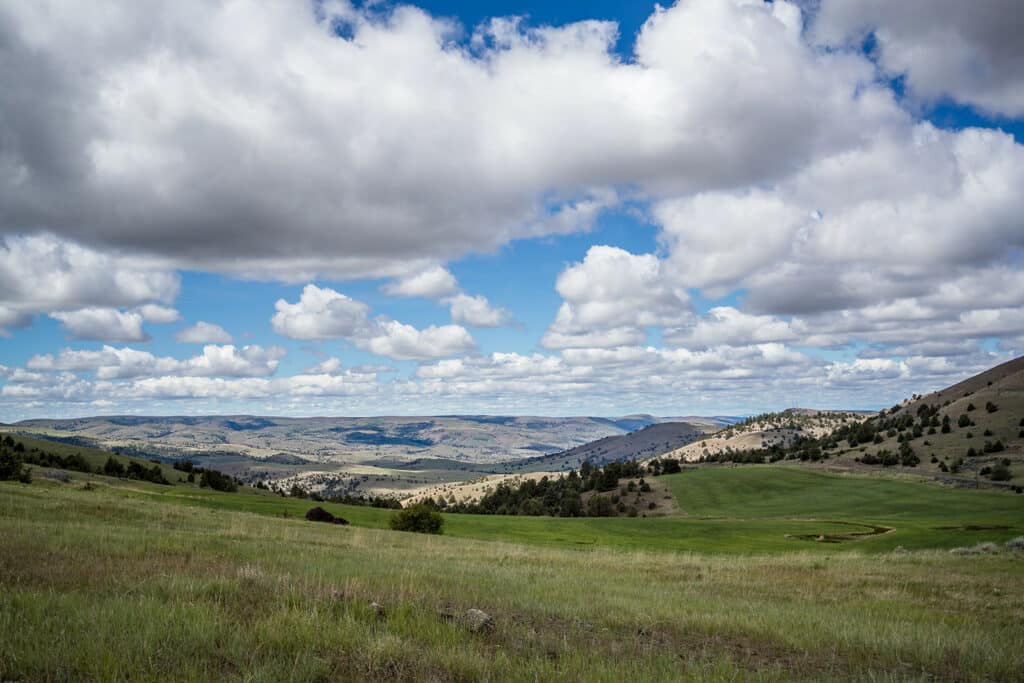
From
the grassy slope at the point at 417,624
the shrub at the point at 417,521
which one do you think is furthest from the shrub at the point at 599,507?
the grassy slope at the point at 417,624

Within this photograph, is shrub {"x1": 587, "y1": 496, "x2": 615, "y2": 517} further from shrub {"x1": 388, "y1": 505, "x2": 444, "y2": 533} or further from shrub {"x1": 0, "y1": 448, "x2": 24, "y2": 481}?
shrub {"x1": 0, "y1": 448, "x2": 24, "y2": 481}

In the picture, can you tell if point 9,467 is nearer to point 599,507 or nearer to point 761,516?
point 761,516

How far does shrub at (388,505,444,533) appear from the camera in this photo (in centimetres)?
4841

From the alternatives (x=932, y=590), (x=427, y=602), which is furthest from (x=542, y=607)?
(x=932, y=590)

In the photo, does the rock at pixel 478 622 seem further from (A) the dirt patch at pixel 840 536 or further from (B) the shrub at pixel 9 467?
(B) the shrub at pixel 9 467

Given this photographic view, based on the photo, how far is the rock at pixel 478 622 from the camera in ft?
26.9

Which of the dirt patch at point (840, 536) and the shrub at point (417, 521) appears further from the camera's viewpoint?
the dirt patch at point (840, 536)

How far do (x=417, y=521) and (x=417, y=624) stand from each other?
42751mm

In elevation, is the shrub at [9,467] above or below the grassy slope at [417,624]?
below

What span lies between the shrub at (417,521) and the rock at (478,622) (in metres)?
41.6

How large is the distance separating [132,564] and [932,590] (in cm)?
2133

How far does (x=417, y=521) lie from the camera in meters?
48.8

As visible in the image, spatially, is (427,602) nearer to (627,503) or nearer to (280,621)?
(280,621)

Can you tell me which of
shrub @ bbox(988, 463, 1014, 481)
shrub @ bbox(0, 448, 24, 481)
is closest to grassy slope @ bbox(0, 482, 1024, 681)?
shrub @ bbox(0, 448, 24, 481)
